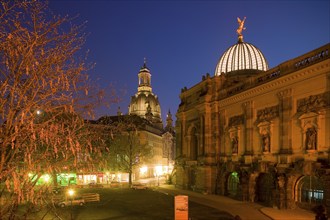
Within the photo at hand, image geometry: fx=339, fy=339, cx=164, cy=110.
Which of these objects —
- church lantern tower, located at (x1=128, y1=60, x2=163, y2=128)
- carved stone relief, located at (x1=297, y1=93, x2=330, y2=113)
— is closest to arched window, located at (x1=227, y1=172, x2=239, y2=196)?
carved stone relief, located at (x1=297, y1=93, x2=330, y2=113)

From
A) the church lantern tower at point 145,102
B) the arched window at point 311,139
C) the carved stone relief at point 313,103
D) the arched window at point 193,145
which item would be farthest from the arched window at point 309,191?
the church lantern tower at point 145,102

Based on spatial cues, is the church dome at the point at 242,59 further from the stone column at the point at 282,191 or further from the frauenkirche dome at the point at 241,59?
the stone column at the point at 282,191

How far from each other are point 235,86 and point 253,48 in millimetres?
19071

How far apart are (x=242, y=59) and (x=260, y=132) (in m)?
23.9

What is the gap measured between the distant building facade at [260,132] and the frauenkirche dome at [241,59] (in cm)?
18

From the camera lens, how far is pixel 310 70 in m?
33.2

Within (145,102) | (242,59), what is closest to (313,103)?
(242,59)

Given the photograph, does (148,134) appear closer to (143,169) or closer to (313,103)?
(143,169)

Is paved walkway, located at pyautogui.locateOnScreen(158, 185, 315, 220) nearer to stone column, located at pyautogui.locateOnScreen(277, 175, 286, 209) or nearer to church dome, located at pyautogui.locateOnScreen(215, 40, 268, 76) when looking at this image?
stone column, located at pyautogui.locateOnScreen(277, 175, 286, 209)

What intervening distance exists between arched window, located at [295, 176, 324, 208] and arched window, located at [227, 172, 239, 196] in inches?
500

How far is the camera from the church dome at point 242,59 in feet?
200

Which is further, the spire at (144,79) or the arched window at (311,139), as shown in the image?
the spire at (144,79)

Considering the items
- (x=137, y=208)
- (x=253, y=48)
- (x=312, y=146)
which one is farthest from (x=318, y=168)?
(x=253, y=48)

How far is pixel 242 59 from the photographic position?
201 feet
